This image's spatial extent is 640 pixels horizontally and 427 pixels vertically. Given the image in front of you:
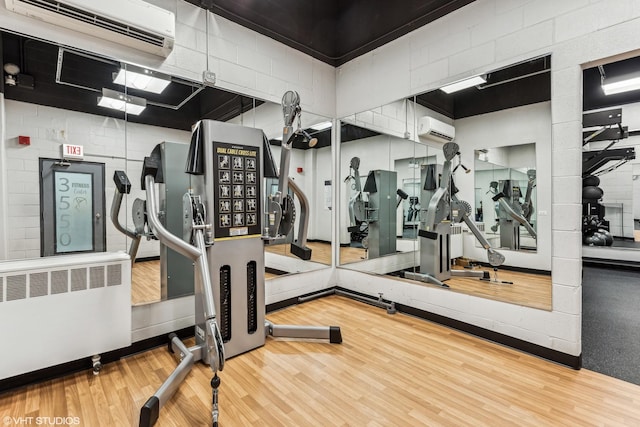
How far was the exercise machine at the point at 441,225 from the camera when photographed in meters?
3.42

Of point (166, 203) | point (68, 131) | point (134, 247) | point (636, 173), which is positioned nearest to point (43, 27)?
point (68, 131)

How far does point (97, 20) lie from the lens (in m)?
2.29

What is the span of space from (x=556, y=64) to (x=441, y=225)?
197cm

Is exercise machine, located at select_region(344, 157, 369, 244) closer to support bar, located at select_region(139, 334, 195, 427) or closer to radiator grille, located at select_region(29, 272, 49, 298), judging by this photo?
support bar, located at select_region(139, 334, 195, 427)

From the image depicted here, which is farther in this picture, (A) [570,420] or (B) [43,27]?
(B) [43,27]

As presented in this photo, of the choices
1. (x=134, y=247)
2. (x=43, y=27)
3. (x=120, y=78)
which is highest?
(x=43, y=27)

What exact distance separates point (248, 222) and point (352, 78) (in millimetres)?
2863

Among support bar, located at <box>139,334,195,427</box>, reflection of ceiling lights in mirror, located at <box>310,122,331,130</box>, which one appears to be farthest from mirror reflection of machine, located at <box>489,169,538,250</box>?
support bar, located at <box>139,334,195,427</box>

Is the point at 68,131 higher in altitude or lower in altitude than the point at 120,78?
lower

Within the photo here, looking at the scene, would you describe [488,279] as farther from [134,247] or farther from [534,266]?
[134,247]

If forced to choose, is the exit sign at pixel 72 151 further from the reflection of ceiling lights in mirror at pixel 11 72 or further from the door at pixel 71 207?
the reflection of ceiling lights in mirror at pixel 11 72

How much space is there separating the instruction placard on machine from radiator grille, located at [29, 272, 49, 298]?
3.98 feet

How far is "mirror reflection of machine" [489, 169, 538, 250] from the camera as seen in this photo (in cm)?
269

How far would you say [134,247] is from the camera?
2592 millimetres
